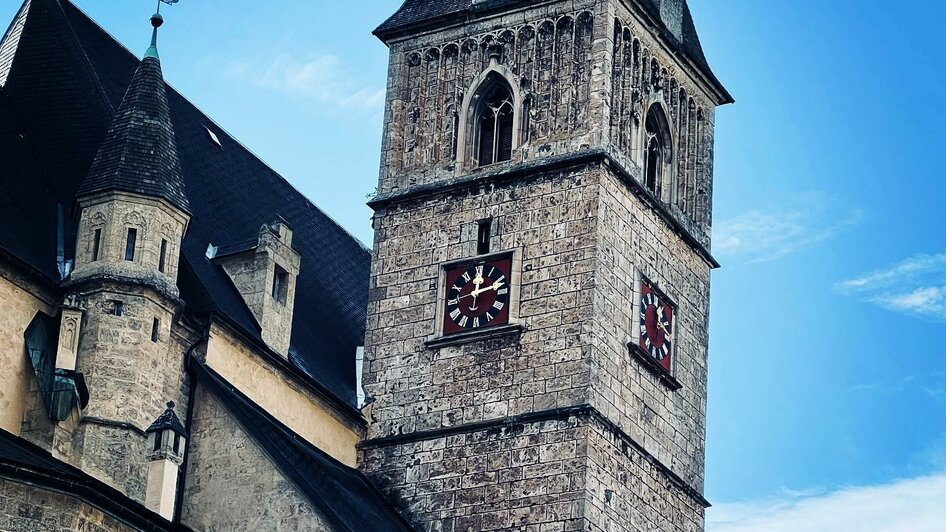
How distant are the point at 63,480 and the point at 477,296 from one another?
11.9m

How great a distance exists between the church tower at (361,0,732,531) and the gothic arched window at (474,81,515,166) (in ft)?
0.14

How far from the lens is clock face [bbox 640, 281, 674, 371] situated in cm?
4631

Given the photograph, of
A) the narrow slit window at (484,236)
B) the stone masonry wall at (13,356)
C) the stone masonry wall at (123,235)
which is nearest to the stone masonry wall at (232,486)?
the stone masonry wall at (123,235)

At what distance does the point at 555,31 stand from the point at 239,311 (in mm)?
8150

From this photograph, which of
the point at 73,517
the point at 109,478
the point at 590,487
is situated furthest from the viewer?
the point at 590,487

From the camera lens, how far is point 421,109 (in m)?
48.8

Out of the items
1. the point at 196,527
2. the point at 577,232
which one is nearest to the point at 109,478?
the point at 196,527

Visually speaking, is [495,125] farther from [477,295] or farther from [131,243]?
[131,243]

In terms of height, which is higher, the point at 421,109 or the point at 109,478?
the point at 421,109

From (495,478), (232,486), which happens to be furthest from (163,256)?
(495,478)

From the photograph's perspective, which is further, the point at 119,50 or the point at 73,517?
the point at 119,50

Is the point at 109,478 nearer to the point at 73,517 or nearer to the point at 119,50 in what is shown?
the point at 73,517

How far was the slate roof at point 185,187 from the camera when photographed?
42312 mm

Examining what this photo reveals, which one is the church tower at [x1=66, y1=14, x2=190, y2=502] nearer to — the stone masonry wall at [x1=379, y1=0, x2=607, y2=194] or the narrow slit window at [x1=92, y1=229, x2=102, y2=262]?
the narrow slit window at [x1=92, y1=229, x2=102, y2=262]
